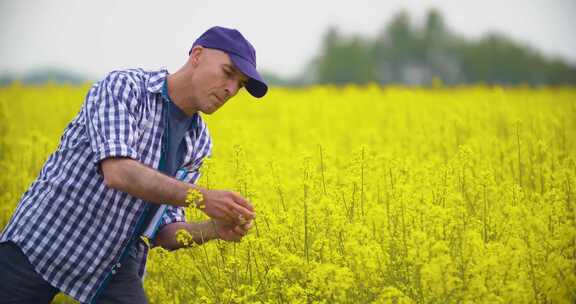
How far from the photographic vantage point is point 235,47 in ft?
9.09

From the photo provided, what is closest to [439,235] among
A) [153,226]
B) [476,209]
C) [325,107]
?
[476,209]

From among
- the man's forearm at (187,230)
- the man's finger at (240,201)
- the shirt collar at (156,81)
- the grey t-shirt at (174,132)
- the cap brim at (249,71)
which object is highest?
the cap brim at (249,71)

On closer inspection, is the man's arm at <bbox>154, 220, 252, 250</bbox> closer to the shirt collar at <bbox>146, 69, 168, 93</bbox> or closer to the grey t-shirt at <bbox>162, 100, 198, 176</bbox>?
the grey t-shirt at <bbox>162, 100, 198, 176</bbox>

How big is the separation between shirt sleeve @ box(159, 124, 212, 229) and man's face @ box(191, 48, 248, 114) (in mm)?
352

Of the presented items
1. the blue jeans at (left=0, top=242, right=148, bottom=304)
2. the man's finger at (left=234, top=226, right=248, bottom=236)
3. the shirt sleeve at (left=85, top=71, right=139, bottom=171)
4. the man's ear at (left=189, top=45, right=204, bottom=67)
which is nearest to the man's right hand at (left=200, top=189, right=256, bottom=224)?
the man's finger at (left=234, top=226, right=248, bottom=236)

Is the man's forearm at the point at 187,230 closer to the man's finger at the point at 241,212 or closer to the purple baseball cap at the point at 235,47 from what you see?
the man's finger at the point at 241,212

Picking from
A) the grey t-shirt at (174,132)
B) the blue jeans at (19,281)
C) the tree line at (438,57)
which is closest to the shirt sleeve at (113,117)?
the grey t-shirt at (174,132)

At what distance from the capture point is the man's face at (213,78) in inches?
109

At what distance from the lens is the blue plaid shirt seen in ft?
8.82

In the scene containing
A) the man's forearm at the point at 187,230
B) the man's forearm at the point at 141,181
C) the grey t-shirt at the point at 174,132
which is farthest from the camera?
the man's forearm at the point at 187,230

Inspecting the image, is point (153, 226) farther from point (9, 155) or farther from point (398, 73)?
point (398, 73)

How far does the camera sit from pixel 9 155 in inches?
249

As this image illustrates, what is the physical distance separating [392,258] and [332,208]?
46 centimetres

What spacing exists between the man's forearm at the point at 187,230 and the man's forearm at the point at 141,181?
49 cm
